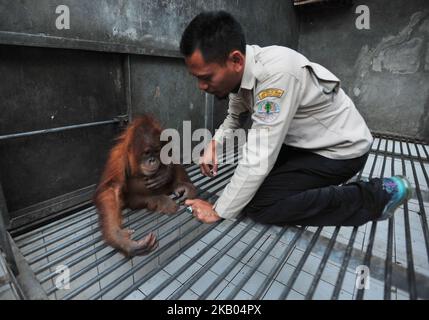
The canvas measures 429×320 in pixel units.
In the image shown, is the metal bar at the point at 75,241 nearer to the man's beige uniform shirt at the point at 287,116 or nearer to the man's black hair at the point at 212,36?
the man's beige uniform shirt at the point at 287,116

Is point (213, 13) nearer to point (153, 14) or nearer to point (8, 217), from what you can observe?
point (153, 14)

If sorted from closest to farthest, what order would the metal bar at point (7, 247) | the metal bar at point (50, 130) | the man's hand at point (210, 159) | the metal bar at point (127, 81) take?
the metal bar at point (7, 247) < the metal bar at point (50, 130) < the man's hand at point (210, 159) < the metal bar at point (127, 81)

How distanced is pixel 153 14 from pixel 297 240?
2.21 meters

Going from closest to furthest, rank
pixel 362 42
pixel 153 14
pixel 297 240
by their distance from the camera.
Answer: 1. pixel 297 240
2. pixel 153 14
3. pixel 362 42

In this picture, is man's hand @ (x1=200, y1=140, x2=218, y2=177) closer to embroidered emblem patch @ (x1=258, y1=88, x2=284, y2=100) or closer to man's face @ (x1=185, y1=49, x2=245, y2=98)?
man's face @ (x1=185, y1=49, x2=245, y2=98)

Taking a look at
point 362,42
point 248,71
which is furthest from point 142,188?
point 362,42

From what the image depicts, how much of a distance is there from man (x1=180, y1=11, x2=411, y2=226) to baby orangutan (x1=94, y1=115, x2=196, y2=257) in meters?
0.39

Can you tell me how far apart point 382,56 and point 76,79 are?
4.38 m

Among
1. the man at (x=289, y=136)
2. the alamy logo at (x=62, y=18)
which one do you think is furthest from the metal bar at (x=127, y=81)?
the man at (x=289, y=136)

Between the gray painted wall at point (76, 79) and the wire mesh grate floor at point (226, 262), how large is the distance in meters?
0.49

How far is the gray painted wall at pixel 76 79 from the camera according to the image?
1739 millimetres

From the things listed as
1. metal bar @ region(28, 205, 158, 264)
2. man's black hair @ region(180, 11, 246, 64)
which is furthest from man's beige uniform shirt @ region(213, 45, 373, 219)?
metal bar @ region(28, 205, 158, 264)

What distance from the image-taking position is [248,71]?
4.51ft
